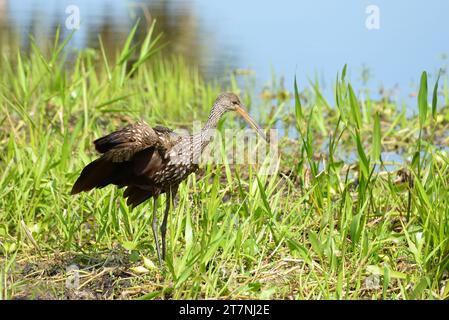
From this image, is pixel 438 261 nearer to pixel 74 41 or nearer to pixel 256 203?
pixel 256 203

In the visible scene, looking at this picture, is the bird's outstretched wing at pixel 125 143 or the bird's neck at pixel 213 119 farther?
the bird's neck at pixel 213 119

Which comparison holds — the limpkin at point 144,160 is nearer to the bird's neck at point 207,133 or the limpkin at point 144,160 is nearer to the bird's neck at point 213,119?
the bird's neck at point 207,133

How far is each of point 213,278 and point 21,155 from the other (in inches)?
84.7

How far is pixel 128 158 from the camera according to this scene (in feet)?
14.6

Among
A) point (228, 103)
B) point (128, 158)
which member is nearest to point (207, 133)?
point (228, 103)

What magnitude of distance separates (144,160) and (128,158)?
0.40 feet

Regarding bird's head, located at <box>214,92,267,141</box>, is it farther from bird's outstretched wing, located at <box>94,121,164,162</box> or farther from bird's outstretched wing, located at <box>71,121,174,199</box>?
bird's outstretched wing, located at <box>94,121,164,162</box>

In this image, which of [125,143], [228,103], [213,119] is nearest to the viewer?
[125,143]

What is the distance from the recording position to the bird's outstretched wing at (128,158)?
14.4ft

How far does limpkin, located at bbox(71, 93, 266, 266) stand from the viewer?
4398 millimetres

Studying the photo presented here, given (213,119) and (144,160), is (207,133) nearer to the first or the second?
(213,119)

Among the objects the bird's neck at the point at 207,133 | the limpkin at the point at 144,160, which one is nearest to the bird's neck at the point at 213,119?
the bird's neck at the point at 207,133

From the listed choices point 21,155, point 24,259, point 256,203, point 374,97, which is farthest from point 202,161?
point 374,97
